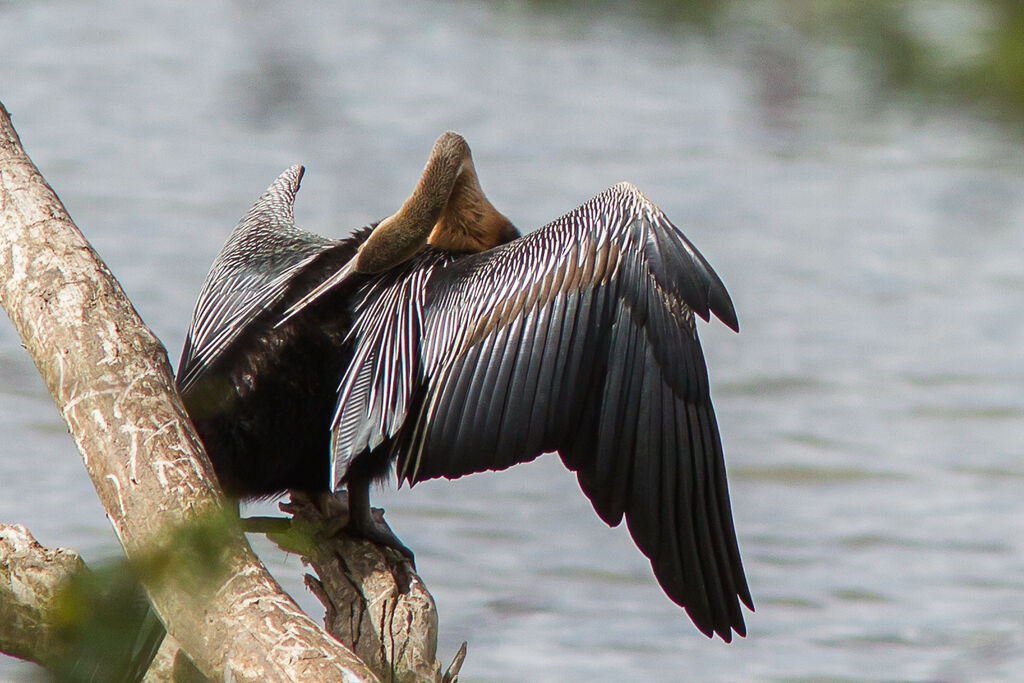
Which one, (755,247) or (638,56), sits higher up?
(755,247)

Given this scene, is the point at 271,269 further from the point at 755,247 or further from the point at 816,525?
the point at 755,247

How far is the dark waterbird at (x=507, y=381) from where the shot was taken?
315cm

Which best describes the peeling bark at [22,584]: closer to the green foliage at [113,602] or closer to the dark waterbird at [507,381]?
the dark waterbird at [507,381]

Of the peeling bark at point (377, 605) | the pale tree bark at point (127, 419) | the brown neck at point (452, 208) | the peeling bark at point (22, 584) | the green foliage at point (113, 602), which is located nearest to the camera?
the green foliage at point (113, 602)

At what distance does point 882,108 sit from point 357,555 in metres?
2.48

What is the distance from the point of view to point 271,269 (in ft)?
13.0

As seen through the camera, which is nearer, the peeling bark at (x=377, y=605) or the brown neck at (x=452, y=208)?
the peeling bark at (x=377, y=605)

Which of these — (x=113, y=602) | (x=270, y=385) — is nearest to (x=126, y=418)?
(x=270, y=385)

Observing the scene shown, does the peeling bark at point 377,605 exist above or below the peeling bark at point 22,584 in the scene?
above

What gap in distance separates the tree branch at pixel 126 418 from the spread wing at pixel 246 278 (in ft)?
2.02

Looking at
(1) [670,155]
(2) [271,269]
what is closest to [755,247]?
(2) [271,269]

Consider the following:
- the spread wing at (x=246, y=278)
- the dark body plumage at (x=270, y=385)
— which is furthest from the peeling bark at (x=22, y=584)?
the spread wing at (x=246, y=278)

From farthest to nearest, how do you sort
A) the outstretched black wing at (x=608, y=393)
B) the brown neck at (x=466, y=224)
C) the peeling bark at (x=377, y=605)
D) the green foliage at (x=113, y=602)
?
the brown neck at (x=466, y=224) < the outstretched black wing at (x=608, y=393) < the peeling bark at (x=377, y=605) < the green foliage at (x=113, y=602)

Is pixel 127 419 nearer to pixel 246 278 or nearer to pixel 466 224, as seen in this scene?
pixel 246 278
